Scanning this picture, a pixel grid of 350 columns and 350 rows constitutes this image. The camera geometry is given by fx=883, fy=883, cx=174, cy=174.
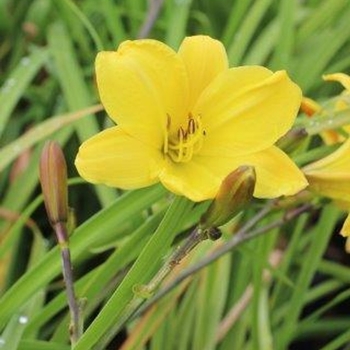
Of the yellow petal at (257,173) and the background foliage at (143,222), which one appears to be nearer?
the yellow petal at (257,173)

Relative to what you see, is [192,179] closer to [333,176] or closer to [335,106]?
[333,176]

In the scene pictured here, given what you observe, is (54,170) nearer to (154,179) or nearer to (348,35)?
(154,179)

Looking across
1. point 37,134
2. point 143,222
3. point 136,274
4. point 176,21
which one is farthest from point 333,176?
point 176,21

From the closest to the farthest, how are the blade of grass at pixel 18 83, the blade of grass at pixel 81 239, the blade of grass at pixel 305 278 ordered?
the blade of grass at pixel 81 239 < the blade of grass at pixel 305 278 < the blade of grass at pixel 18 83

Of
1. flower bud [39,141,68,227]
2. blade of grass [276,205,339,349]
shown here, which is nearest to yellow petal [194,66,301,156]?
flower bud [39,141,68,227]

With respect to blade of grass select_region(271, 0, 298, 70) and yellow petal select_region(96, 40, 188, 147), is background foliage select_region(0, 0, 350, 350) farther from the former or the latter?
yellow petal select_region(96, 40, 188, 147)

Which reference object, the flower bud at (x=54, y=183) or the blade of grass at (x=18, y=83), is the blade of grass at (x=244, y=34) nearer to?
the blade of grass at (x=18, y=83)

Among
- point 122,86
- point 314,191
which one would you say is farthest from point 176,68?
point 314,191

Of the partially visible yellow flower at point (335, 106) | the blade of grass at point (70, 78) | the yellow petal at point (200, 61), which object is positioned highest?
the yellow petal at point (200, 61)

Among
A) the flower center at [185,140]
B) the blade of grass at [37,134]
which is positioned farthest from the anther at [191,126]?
the blade of grass at [37,134]
